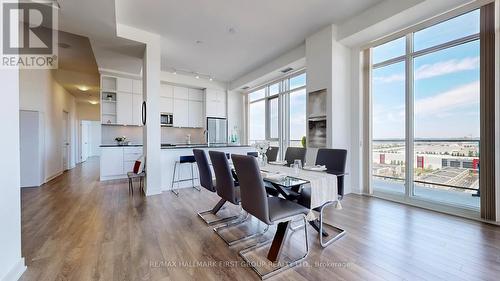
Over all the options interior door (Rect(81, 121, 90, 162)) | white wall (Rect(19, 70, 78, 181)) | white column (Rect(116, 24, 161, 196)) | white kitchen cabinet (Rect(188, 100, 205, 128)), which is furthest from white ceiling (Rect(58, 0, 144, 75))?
interior door (Rect(81, 121, 90, 162))

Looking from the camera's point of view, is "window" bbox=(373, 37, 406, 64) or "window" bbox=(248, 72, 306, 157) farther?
"window" bbox=(248, 72, 306, 157)

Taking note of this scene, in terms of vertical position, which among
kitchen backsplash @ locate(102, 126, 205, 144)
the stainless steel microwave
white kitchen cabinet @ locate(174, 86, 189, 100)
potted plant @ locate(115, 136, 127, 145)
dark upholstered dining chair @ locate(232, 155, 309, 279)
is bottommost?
dark upholstered dining chair @ locate(232, 155, 309, 279)

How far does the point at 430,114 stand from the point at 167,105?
663 cm

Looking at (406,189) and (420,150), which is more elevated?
(420,150)

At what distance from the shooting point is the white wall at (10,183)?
1.55 metres

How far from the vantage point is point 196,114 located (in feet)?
24.2

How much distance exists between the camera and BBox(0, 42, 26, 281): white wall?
1553 millimetres

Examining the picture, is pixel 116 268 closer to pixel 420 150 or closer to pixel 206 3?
pixel 206 3

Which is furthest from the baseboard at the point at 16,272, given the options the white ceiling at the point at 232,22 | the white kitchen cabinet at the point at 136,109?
the white kitchen cabinet at the point at 136,109

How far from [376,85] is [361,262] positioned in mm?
3484

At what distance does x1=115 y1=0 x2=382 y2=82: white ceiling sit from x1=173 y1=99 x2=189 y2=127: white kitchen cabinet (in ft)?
6.10

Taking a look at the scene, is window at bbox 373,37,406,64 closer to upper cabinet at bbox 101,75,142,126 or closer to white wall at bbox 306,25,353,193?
white wall at bbox 306,25,353,193

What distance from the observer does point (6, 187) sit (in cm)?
160

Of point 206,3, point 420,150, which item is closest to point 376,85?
point 420,150
